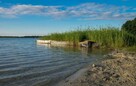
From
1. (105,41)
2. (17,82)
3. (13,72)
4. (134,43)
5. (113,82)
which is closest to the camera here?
(113,82)

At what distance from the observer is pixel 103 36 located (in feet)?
98.4

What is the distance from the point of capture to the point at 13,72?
37.3 ft

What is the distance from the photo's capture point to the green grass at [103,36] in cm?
2797

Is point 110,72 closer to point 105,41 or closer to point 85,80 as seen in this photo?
point 85,80

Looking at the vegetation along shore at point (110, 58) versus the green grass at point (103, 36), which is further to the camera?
the green grass at point (103, 36)

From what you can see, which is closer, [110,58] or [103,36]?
[110,58]

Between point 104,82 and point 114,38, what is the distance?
20.7 meters

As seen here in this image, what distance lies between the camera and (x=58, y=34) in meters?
38.9

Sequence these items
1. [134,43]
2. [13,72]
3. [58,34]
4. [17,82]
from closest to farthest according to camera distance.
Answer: [17,82]
[13,72]
[134,43]
[58,34]

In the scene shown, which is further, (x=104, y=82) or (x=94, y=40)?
(x=94, y=40)

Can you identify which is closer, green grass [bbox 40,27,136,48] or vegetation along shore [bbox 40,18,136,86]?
vegetation along shore [bbox 40,18,136,86]

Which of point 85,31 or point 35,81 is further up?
point 85,31

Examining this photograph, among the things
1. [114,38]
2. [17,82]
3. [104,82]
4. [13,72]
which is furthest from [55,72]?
[114,38]

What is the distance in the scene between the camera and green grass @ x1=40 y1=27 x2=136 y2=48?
2797cm
